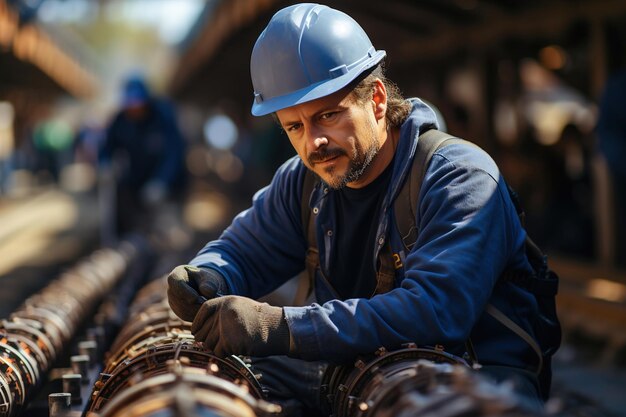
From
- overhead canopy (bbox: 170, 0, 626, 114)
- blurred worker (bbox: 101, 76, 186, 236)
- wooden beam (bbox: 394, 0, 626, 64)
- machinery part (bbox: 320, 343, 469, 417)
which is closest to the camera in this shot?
machinery part (bbox: 320, 343, 469, 417)

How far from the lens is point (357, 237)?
13.1 ft

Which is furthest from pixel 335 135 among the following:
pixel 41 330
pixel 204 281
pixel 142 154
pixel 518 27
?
pixel 142 154

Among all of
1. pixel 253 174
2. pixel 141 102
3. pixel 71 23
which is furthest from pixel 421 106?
pixel 71 23

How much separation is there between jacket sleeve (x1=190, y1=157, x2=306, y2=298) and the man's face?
461mm

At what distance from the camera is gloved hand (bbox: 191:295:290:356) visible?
133 inches

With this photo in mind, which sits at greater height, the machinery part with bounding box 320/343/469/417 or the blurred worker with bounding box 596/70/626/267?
the machinery part with bounding box 320/343/469/417

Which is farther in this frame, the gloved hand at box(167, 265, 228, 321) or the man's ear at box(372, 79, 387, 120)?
the man's ear at box(372, 79, 387, 120)

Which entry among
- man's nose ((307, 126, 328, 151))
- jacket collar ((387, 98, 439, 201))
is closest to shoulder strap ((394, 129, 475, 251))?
jacket collar ((387, 98, 439, 201))

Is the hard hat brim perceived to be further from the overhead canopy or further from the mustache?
the overhead canopy

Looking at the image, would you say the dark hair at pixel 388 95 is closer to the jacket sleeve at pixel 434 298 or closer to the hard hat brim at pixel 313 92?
the hard hat brim at pixel 313 92

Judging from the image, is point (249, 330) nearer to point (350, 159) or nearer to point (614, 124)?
point (350, 159)

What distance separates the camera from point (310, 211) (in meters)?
4.18

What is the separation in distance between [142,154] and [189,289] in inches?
327

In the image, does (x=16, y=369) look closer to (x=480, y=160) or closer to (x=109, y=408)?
(x=109, y=408)
